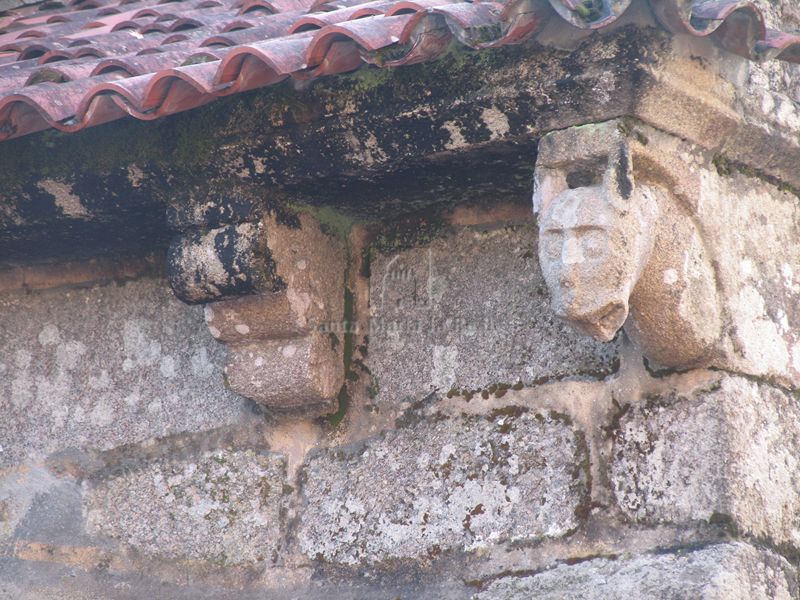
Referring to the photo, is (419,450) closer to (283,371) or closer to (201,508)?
(283,371)

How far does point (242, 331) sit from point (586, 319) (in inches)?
36.7

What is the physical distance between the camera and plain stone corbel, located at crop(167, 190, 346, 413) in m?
2.67

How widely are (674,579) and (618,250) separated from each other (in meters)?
0.66

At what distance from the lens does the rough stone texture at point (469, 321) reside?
271 cm

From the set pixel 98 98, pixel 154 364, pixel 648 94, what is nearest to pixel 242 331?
pixel 154 364

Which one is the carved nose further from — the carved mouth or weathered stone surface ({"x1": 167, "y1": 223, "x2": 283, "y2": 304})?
weathered stone surface ({"x1": 167, "y1": 223, "x2": 283, "y2": 304})

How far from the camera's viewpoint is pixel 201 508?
2.95 m

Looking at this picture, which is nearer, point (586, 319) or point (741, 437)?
point (586, 319)

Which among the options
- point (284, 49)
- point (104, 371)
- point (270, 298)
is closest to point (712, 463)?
point (270, 298)

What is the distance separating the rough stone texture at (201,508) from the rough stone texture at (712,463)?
882 mm

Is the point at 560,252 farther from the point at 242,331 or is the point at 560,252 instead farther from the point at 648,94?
the point at 242,331

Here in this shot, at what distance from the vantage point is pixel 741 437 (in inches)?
96.6

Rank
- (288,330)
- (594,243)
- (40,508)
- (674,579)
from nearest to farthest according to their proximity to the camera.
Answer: (594,243)
(674,579)
(288,330)
(40,508)

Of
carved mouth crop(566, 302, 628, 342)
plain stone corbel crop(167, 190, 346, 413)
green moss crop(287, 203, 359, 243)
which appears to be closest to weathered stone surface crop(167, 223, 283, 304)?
plain stone corbel crop(167, 190, 346, 413)
